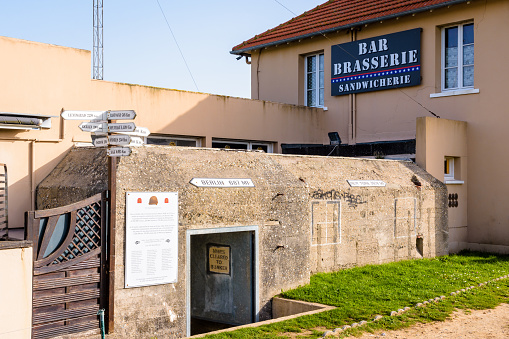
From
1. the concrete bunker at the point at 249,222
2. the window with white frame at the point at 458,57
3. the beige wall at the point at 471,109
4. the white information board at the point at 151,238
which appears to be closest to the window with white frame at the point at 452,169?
the beige wall at the point at 471,109

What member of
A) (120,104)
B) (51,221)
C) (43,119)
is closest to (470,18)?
(120,104)

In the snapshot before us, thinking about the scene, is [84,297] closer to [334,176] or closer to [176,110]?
[334,176]

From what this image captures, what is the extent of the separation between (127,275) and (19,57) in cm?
496

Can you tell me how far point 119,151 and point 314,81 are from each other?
12814 mm

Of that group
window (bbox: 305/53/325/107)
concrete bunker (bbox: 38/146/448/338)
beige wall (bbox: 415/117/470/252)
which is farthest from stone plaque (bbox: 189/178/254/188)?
window (bbox: 305/53/325/107)

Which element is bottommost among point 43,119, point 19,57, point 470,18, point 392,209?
point 392,209

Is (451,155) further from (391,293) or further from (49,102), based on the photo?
(49,102)

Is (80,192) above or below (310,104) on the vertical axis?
below

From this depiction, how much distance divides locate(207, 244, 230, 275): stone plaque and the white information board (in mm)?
1869

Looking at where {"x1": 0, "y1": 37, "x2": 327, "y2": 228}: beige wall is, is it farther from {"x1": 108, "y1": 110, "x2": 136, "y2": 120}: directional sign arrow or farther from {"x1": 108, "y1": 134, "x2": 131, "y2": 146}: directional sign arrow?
{"x1": 108, "y1": 110, "x2": 136, "y2": 120}: directional sign arrow

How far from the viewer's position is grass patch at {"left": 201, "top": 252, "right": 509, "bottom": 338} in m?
8.90

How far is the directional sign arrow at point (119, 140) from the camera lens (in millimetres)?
8352

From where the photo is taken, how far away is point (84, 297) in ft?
28.2

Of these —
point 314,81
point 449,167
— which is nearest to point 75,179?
point 449,167
